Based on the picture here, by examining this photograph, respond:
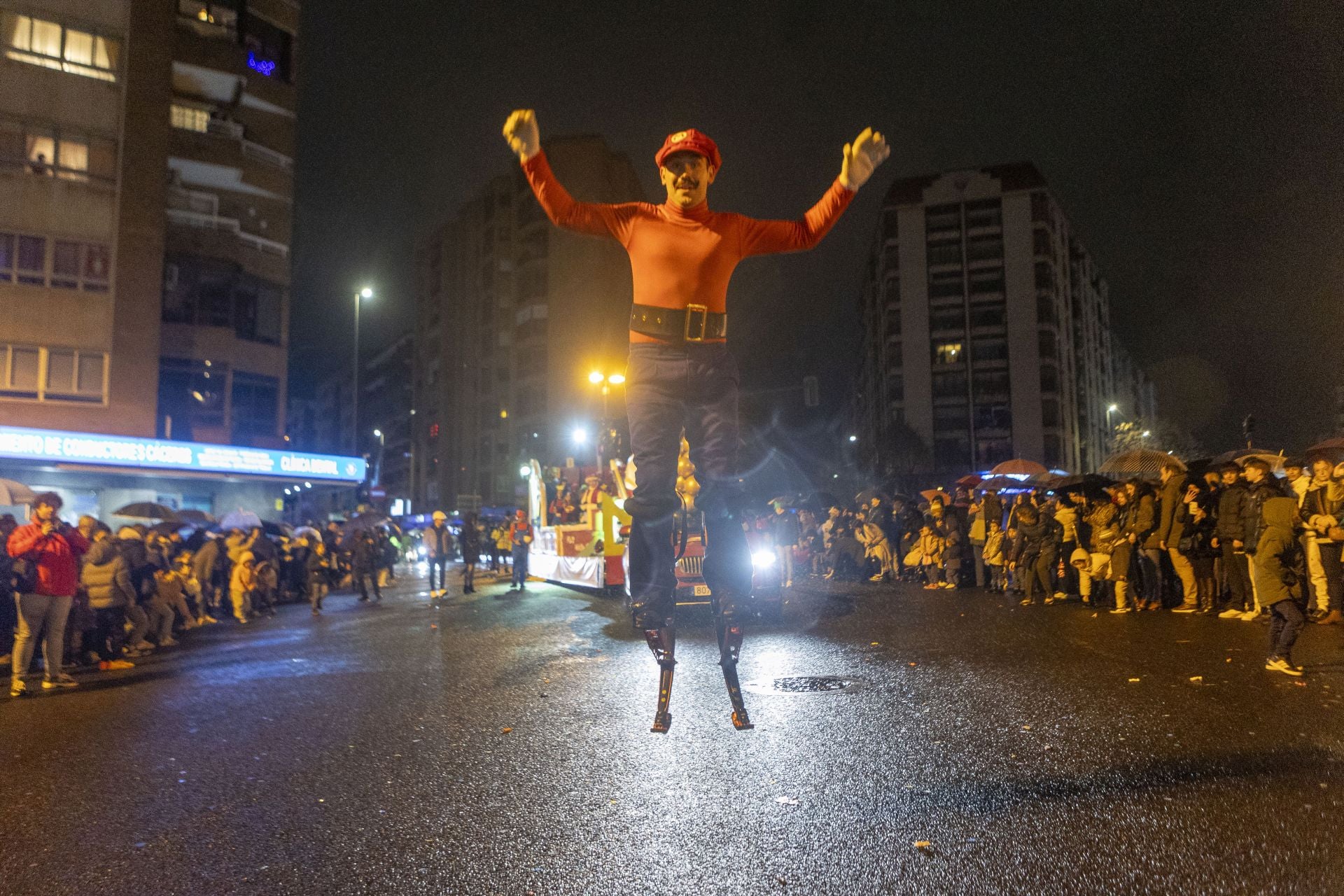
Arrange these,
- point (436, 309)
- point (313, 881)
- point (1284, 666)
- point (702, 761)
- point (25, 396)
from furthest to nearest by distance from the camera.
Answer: point (436, 309) < point (25, 396) < point (1284, 666) < point (702, 761) < point (313, 881)

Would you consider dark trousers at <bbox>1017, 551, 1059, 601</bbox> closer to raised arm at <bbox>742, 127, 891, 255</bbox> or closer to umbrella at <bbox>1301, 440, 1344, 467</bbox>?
umbrella at <bbox>1301, 440, 1344, 467</bbox>

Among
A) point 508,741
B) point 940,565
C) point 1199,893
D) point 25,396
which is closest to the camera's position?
point 1199,893

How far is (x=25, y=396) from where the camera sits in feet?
94.2

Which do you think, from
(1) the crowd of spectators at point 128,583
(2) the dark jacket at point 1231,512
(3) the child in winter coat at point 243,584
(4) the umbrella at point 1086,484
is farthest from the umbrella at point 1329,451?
(3) the child in winter coat at point 243,584

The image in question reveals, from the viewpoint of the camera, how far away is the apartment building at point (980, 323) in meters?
80.7

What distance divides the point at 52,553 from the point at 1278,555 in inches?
546

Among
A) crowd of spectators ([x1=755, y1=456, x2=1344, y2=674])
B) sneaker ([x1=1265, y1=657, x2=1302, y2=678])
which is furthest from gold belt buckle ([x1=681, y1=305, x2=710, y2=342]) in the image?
sneaker ([x1=1265, y1=657, x2=1302, y2=678])

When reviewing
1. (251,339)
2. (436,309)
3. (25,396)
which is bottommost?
(25,396)

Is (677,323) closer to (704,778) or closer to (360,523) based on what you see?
(704,778)

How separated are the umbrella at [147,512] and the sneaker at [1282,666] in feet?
70.6

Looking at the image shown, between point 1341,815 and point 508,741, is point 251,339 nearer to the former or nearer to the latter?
point 508,741

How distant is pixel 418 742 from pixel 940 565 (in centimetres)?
1536

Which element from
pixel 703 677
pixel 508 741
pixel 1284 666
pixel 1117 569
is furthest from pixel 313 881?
pixel 1117 569

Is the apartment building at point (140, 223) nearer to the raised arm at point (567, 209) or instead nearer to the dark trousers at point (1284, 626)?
the raised arm at point (567, 209)
